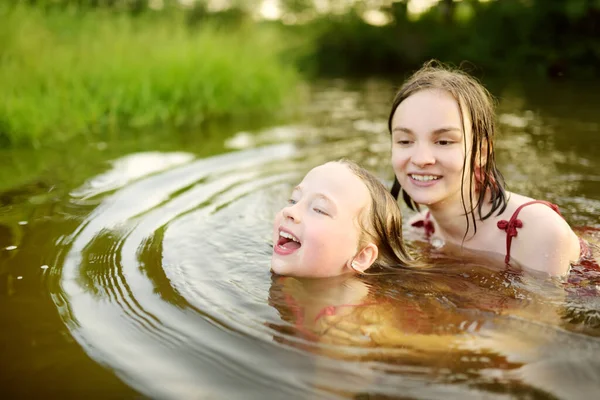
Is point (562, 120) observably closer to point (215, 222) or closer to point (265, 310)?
point (215, 222)

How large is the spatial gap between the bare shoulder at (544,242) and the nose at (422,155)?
0.53 metres

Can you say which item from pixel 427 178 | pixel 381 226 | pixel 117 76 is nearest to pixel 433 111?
pixel 427 178

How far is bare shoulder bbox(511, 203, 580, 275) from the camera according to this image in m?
2.93

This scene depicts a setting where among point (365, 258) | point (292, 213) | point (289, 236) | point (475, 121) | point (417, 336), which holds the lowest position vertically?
point (417, 336)

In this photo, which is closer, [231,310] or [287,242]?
[231,310]

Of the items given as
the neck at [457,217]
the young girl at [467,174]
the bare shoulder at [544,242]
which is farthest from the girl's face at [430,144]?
the bare shoulder at [544,242]

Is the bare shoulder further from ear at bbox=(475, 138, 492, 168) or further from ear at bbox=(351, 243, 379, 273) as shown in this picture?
ear at bbox=(351, 243, 379, 273)

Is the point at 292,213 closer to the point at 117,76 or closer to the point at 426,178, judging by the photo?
the point at 426,178

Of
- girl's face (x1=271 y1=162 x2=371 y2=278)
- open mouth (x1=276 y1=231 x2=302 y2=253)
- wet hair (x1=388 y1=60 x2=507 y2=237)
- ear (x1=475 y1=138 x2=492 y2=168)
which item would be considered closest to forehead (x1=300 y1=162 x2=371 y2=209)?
girl's face (x1=271 y1=162 x2=371 y2=278)

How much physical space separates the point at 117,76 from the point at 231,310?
5.39 metres

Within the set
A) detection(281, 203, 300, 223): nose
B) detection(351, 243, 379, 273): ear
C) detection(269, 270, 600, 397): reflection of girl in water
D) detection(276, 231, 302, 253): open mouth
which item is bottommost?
detection(269, 270, 600, 397): reflection of girl in water

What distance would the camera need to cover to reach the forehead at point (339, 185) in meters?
2.74

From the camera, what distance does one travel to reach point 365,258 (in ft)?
9.27

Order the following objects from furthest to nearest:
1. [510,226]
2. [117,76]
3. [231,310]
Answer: [117,76], [510,226], [231,310]
